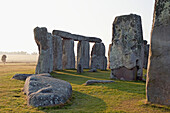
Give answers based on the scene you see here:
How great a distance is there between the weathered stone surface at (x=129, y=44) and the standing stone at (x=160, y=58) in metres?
4.77

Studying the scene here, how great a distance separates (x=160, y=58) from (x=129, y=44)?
5085 millimetres

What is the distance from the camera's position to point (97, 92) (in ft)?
18.9

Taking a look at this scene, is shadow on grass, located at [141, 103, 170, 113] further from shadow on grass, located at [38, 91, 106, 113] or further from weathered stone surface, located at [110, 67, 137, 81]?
weathered stone surface, located at [110, 67, 137, 81]

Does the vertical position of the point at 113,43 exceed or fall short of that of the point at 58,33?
it falls short

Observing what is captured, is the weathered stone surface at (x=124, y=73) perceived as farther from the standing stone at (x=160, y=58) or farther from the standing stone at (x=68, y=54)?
the standing stone at (x=68, y=54)

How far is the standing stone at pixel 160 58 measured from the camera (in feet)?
13.2

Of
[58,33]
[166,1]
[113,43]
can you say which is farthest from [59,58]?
[166,1]

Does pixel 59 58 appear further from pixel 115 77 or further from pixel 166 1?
pixel 166 1

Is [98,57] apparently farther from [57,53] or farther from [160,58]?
[160,58]

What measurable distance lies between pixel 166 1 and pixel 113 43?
5.61 meters

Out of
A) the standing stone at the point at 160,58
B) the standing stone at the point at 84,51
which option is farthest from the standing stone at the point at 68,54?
the standing stone at the point at 160,58

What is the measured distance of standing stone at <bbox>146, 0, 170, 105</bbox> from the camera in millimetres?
4031

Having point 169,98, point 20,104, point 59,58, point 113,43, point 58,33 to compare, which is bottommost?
point 20,104

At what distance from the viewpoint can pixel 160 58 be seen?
412 centimetres
